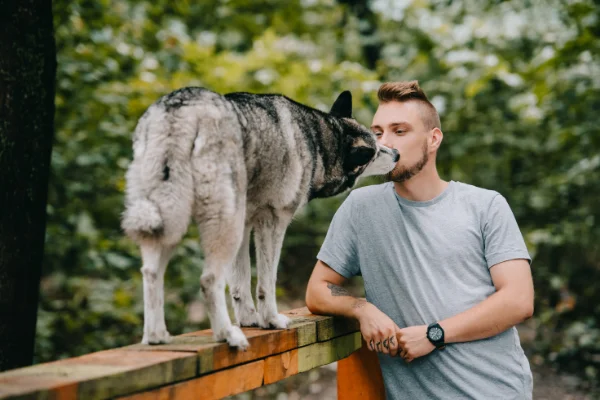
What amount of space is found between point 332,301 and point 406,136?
73cm

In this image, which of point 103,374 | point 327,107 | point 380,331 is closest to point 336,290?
point 380,331

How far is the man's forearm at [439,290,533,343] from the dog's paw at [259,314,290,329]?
55 centimetres

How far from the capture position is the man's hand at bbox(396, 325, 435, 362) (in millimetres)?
1906

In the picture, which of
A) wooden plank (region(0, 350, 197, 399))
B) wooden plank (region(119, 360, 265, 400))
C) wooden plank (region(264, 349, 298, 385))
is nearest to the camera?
wooden plank (region(0, 350, 197, 399))

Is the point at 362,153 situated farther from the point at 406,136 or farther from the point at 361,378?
the point at 361,378

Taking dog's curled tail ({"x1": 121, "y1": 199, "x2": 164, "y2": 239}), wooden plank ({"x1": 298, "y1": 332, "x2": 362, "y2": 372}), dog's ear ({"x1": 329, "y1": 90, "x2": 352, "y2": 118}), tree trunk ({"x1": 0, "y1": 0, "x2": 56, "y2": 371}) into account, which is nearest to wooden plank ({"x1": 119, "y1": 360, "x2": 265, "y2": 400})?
wooden plank ({"x1": 298, "y1": 332, "x2": 362, "y2": 372})

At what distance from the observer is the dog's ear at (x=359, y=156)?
229cm

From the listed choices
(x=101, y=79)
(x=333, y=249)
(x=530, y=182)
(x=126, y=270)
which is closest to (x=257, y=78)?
(x=101, y=79)

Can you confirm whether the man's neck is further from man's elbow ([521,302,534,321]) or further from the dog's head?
man's elbow ([521,302,534,321])

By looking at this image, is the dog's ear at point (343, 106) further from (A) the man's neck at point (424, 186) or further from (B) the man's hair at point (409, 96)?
(A) the man's neck at point (424, 186)

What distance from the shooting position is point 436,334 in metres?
1.90

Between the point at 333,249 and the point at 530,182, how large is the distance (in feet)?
15.2

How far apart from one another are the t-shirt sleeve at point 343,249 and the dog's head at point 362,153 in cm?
20

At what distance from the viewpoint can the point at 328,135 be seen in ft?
7.33
